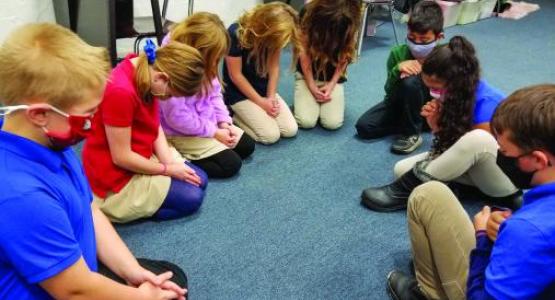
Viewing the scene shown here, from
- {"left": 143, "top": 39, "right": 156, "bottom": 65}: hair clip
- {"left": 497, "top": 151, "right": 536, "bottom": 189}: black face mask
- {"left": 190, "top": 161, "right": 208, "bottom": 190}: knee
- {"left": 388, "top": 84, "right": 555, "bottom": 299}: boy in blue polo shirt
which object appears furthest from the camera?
{"left": 190, "top": 161, "right": 208, "bottom": 190}: knee

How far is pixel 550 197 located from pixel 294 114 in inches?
74.9

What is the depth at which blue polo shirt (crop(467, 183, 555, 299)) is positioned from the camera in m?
0.92

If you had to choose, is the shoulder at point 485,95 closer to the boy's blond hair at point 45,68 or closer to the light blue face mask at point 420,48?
the light blue face mask at point 420,48

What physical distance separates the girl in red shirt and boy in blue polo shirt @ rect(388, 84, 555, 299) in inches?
35.3

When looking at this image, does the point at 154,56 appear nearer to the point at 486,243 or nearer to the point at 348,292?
the point at 348,292

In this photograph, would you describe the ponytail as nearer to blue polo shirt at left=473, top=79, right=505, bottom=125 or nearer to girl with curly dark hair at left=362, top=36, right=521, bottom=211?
girl with curly dark hair at left=362, top=36, right=521, bottom=211

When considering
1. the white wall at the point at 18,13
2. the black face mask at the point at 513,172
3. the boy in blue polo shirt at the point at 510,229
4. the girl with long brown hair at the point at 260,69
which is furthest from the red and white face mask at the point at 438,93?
the white wall at the point at 18,13

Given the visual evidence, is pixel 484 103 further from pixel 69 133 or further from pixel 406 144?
pixel 69 133

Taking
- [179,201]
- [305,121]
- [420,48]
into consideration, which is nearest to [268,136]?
[305,121]

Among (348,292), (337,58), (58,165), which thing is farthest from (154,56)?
(337,58)

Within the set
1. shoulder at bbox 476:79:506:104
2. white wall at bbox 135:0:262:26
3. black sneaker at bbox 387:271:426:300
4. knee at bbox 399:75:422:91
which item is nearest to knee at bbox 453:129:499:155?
shoulder at bbox 476:79:506:104

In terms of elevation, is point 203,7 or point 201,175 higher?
point 203,7

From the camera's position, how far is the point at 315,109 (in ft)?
9.12

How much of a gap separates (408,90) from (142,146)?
1354 mm
